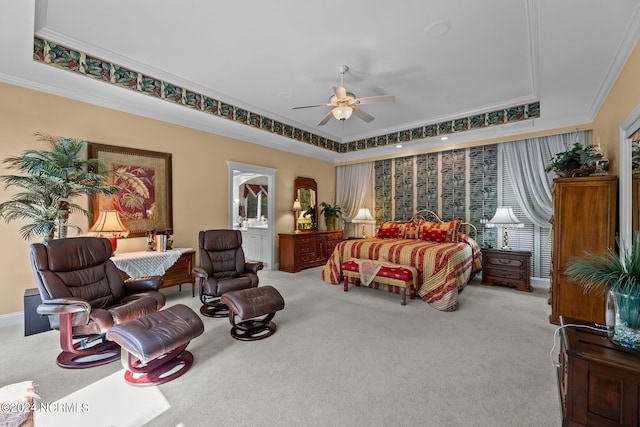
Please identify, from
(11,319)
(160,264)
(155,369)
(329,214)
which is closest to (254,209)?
(329,214)

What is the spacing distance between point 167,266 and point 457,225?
4995 mm

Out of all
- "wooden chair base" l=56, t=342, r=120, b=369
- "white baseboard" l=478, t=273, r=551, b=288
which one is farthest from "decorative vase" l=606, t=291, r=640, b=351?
"white baseboard" l=478, t=273, r=551, b=288

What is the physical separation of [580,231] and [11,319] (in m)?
6.67

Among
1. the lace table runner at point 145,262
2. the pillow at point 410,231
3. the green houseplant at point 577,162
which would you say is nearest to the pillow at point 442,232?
the pillow at point 410,231

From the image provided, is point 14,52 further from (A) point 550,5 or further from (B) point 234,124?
Result: (A) point 550,5

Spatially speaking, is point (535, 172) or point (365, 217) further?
point (365, 217)

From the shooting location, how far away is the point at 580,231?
3.24 m

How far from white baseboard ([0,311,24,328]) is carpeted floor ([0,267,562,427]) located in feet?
0.51

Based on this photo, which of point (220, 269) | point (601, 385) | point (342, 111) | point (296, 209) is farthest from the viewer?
point (296, 209)

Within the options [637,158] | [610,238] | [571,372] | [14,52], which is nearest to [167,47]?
[14,52]

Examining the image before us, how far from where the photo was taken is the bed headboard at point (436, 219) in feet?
18.8

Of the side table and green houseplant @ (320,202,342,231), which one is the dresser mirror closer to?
green houseplant @ (320,202,342,231)

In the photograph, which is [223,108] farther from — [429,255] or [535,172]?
[535,172]

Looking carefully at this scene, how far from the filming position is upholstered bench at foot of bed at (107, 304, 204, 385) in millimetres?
2146
